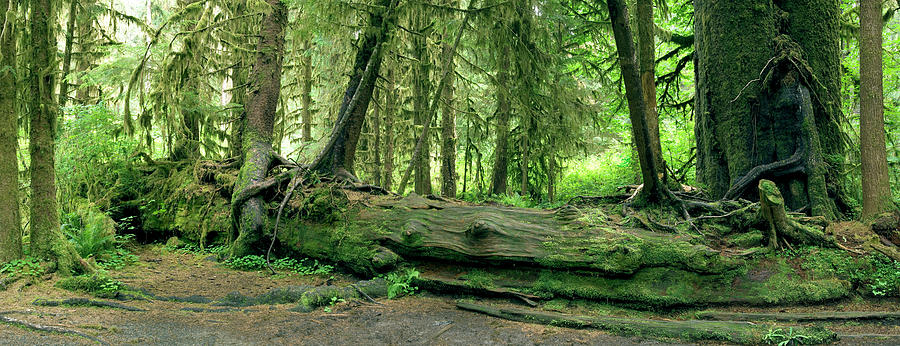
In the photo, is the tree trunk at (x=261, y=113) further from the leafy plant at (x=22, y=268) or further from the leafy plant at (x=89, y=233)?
the leafy plant at (x=22, y=268)

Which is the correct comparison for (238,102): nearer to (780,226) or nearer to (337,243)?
(337,243)

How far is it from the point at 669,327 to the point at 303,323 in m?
3.73

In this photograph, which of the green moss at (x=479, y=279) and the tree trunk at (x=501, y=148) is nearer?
the green moss at (x=479, y=279)

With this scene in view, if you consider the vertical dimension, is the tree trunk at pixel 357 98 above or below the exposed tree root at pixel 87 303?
above

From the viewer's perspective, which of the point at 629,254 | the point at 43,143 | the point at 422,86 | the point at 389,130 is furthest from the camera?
the point at 389,130

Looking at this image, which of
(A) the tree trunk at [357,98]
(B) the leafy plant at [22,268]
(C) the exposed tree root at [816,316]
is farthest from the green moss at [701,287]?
(B) the leafy plant at [22,268]

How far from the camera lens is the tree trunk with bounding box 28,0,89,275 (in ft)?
19.9

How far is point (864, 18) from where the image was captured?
577cm

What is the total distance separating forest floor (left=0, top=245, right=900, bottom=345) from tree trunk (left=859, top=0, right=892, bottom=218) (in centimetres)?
158

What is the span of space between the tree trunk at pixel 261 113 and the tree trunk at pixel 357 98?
1108 millimetres

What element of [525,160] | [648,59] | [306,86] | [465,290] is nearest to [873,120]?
[648,59]

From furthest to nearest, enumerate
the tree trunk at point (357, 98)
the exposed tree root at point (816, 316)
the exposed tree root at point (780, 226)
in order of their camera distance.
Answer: the tree trunk at point (357, 98) → the exposed tree root at point (780, 226) → the exposed tree root at point (816, 316)

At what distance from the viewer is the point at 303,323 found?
198 inches

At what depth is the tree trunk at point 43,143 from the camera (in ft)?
19.9
